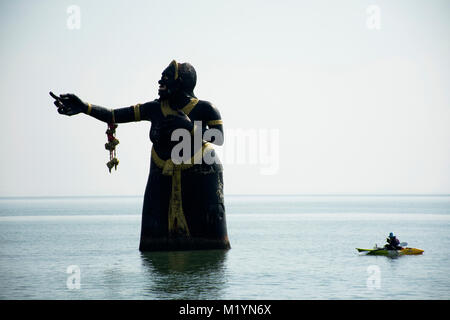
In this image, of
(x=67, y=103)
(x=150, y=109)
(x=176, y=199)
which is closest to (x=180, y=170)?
(x=176, y=199)

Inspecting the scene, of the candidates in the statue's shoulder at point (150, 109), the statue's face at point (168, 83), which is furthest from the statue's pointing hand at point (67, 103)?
the statue's face at point (168, 83)

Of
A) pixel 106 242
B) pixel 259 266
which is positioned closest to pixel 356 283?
pixel 259 266

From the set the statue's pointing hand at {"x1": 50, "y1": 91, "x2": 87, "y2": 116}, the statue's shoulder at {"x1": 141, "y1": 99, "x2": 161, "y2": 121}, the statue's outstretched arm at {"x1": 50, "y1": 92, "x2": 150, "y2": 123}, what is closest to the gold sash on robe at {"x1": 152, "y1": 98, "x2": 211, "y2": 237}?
the statue's shoulder at {"x1": 141, "y1": 99, "x2": 161, "y2": 121}

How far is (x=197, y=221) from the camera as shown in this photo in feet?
59.9

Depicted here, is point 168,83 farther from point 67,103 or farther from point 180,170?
point 67,103

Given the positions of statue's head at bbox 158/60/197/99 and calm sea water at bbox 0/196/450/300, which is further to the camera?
statue's head at bbox 158/60/197/99

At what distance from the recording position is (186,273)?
666 inches

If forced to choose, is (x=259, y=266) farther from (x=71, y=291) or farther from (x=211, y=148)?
(x=71, y=291)

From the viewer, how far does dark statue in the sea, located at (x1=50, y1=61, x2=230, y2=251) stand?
18156mm

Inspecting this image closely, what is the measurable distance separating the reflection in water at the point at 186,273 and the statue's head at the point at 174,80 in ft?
12.7

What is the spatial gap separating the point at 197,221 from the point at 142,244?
1596 millimetres

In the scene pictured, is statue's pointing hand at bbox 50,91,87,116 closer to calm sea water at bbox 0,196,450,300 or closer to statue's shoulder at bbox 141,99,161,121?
statue's shoulder at bbox 141,99,161,121

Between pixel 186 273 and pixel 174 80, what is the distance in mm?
4673
